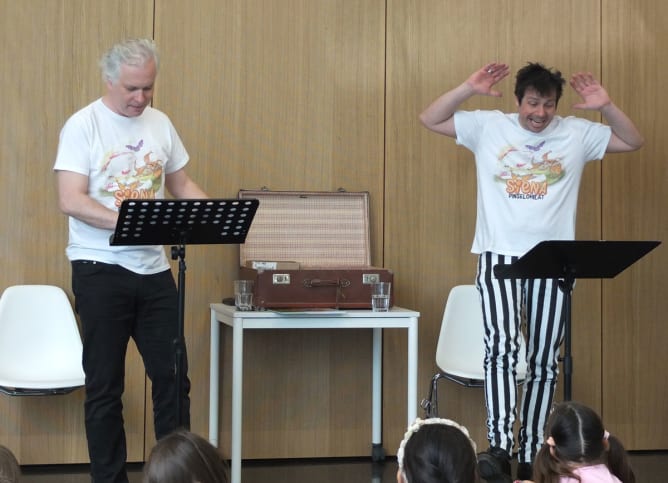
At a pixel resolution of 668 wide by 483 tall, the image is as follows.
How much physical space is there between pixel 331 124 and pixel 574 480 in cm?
259

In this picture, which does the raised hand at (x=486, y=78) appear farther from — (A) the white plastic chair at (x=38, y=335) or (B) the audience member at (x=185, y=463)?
(B) the audience member at (x=185, y=463)

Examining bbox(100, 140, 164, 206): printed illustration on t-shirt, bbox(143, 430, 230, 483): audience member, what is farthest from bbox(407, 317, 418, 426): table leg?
bbox(143, 430, 230, 483): audience member

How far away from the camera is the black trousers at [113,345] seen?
3.34 metres

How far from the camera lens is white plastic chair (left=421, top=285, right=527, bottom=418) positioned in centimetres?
450

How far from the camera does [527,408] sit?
3.91m

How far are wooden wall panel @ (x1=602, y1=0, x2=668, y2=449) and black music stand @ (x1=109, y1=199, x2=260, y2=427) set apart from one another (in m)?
2.40

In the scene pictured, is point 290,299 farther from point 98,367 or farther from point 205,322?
point 98,367

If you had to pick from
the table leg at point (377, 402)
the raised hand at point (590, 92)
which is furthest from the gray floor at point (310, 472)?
the raised hand at point (590, 92)

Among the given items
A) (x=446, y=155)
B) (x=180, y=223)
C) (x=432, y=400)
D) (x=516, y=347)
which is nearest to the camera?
(x=180, y=223)

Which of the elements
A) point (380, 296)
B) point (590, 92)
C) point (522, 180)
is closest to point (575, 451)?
point (522, 180)

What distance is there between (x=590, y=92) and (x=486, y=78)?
1.51 feet

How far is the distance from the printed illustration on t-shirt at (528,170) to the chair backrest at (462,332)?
2.95ft

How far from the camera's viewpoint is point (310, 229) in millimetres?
4574

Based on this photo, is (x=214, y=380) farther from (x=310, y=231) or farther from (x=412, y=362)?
(x=412, y=362)
